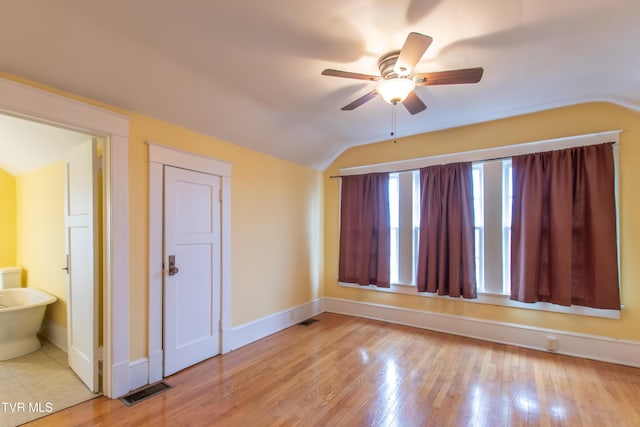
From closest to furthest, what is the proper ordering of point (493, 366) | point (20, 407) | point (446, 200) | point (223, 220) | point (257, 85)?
1. point (20, 407)
2. point (257, 85)
3. point (493, 366)
4. point (223, 220)
5. point (446, 200)

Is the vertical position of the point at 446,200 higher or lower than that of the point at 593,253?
higher

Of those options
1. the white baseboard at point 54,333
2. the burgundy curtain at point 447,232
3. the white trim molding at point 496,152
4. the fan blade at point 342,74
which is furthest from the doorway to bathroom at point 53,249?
the burgundy curtain at point 447,232

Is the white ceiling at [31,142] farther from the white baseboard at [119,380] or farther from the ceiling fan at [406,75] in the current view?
the ceiling fan at [406,75]

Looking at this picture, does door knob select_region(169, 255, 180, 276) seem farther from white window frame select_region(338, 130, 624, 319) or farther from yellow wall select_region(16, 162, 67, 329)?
white window frame select_region(338, 130, 624, 319)

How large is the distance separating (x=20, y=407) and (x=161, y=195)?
1.90 m

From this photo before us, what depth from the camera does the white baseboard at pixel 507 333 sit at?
2967 millimetres

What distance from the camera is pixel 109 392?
2352 millimetres

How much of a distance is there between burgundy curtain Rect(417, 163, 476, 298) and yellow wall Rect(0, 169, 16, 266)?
5.78 metres

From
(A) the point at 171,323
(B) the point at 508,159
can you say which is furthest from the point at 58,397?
(B) the point at 508,159

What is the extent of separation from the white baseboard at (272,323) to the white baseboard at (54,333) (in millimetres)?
1926

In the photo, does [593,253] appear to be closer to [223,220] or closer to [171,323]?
[223,220]

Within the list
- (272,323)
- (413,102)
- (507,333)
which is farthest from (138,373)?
(507,333)

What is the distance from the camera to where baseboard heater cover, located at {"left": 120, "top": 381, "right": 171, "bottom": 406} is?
2.32 m

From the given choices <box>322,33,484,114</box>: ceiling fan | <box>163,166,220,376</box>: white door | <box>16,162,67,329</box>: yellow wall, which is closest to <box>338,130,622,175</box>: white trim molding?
<box>322,33,484,114</box>: ceiling fan
